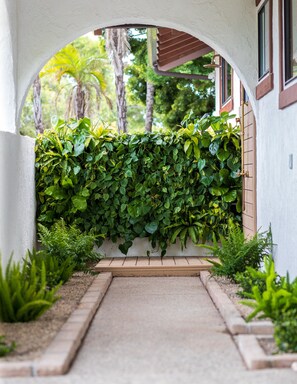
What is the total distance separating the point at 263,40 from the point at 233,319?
13.9ft

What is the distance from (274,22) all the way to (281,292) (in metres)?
3.68

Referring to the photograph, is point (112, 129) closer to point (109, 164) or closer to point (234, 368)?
point (109, 164)

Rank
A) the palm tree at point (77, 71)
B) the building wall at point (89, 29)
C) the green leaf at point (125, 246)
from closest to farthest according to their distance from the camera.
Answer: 1. the building wall at point (89, 29)
2. the green leaf at point (125, 246)
3. the palm tree at point (77, 71)

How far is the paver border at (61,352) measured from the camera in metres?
4.55

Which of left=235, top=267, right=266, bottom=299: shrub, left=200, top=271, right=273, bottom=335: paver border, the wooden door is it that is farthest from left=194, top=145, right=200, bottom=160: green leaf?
left=235, top=267, right=266, bottom=299: shrub

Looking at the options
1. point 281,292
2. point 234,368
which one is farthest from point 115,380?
point 281,292

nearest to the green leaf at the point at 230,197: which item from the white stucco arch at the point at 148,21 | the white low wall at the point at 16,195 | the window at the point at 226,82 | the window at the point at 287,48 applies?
the white stucco arch at the point at 148,21

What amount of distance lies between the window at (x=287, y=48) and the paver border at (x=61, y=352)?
270cm

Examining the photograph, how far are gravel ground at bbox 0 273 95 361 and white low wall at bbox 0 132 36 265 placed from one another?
1.19 m

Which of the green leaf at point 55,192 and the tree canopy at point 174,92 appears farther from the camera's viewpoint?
the tree canopy at point 174,92

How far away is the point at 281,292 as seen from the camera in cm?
555

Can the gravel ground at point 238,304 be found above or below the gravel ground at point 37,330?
below

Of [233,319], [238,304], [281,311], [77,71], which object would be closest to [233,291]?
[238,304]

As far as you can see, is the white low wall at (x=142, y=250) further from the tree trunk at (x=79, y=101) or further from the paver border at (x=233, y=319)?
the tree trunk at (x=79, y=101)
